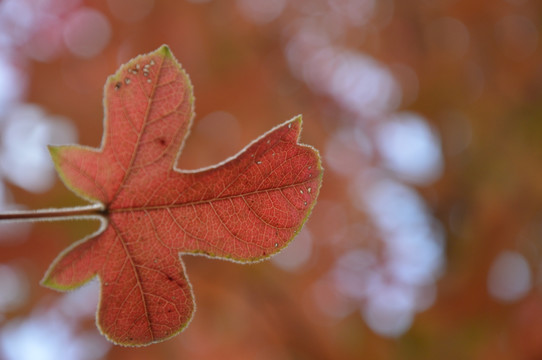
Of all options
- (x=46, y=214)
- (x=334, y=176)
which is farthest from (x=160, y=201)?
(x=334, y=176)

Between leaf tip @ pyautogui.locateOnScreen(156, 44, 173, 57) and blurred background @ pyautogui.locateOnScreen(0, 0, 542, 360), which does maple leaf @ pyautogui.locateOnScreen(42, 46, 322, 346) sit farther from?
blurred background @ pyautogui.locateOnScreen(0, 0, 542, 360)

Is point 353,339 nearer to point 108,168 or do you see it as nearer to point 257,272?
point 257,272

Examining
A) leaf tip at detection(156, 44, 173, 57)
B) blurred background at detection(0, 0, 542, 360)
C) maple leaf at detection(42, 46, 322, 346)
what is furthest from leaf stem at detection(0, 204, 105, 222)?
blurred background at detection(0, 0, 542, 360)

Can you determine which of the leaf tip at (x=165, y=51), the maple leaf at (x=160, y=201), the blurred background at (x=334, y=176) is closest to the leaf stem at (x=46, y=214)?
the maple leaf at (x=160, y=201)

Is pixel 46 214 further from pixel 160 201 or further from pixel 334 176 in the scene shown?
pixel 334 176

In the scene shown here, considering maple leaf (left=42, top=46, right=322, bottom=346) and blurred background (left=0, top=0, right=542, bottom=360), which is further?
blurred background (left=0, top=0, right=542, bottom=360)

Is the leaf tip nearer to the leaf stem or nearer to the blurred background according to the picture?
the leaf stem

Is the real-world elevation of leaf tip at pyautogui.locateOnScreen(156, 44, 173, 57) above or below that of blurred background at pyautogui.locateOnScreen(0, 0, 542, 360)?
above

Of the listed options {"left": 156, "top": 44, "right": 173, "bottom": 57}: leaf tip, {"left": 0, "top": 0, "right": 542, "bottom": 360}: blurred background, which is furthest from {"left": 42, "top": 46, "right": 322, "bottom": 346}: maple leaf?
{"left": 0, "top": 0, "right": 542, "bottom": 360}: blurred background

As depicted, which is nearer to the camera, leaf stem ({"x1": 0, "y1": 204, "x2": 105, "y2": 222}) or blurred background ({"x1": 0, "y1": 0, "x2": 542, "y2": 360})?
leaf stem ({"x1": 0, "y1": 204, "x2": 105, "y2": 222})
